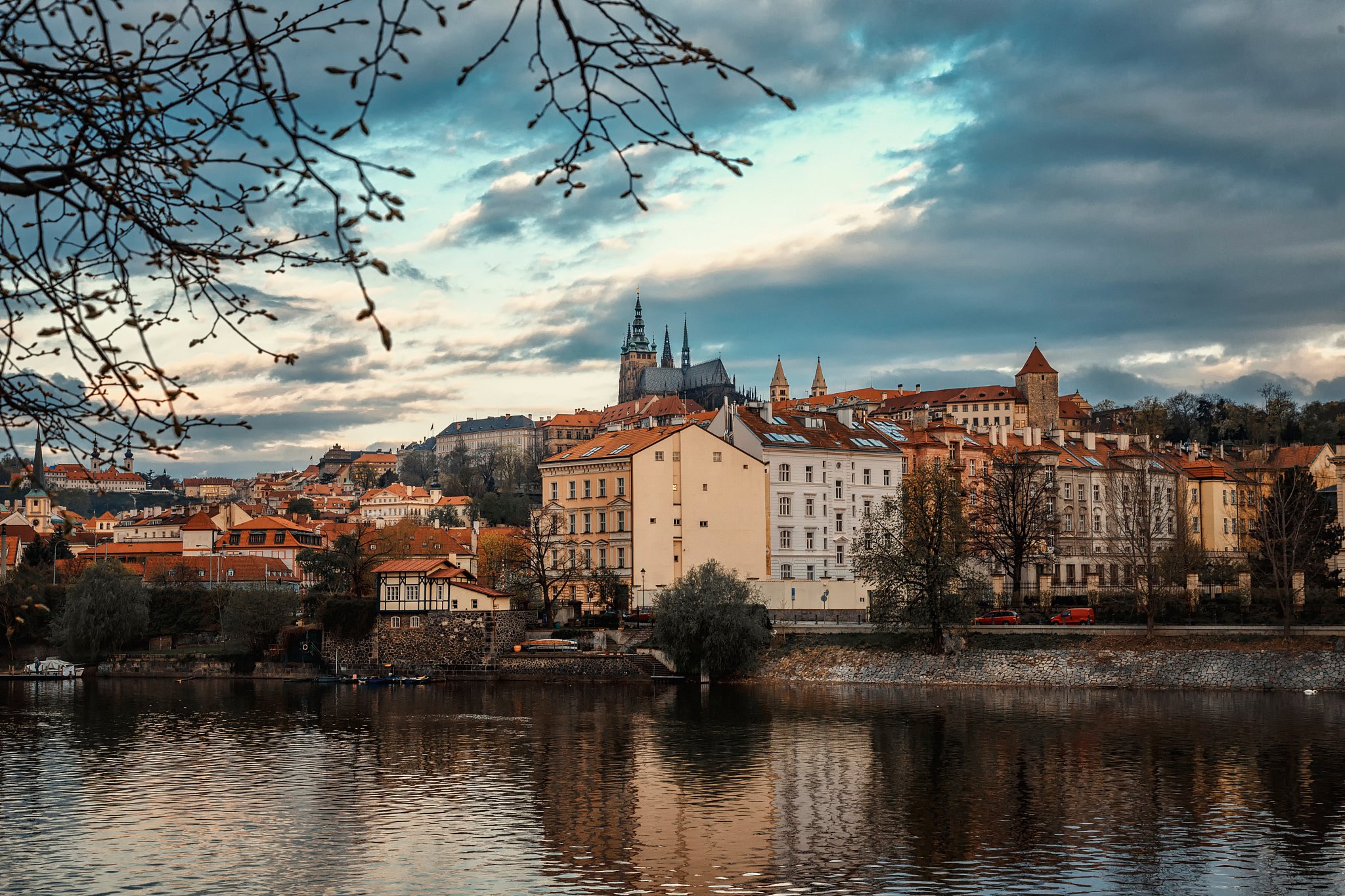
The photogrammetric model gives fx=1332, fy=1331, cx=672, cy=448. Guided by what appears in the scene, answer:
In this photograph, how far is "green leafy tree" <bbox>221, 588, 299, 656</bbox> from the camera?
2731 inches

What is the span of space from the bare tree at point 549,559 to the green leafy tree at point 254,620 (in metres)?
12.9

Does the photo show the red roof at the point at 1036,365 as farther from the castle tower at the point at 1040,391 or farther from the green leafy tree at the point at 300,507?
the green leafy tree at the point at 300,507

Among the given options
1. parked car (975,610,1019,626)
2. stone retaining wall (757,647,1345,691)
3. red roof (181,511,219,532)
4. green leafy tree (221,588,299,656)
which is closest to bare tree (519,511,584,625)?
green leafy tree (221,588,299,656)

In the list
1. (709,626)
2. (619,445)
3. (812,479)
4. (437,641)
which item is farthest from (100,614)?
(812,479)

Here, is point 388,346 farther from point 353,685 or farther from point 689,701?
point 353,685

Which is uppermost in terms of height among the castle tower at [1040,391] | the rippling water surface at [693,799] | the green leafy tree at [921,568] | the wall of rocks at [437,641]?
the castle tower at [1040,391]

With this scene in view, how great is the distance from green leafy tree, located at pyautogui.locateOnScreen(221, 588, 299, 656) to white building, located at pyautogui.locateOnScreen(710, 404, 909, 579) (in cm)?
2530

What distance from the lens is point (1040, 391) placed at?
15438cm

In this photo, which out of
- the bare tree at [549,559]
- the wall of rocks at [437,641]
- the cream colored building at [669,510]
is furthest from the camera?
the cream colored building at [669,510]

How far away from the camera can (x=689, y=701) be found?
163ft

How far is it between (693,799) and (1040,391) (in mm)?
133478

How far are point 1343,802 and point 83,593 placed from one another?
62.7 meters

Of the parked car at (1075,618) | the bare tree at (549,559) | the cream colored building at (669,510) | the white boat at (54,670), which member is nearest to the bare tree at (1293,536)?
the parked car at (1075,618)

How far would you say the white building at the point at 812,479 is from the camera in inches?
2852
